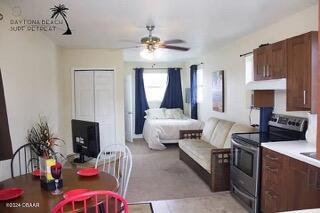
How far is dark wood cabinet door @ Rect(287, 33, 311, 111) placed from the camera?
265 centimetres

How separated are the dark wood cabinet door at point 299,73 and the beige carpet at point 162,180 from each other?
1817 mm

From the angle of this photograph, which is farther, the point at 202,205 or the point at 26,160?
the point at 202,205

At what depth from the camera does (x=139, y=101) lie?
322 inches

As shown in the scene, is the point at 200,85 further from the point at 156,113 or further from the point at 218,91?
the point at 218,91

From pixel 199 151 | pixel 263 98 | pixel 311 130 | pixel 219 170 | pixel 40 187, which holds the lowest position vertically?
pixel 219 170

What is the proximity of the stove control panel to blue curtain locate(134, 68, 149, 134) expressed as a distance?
496 centimetres

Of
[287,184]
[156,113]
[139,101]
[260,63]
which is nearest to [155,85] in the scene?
[139,101]

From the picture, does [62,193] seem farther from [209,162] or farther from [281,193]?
[209,162]

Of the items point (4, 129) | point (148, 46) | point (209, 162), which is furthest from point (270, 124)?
point (4, 129)

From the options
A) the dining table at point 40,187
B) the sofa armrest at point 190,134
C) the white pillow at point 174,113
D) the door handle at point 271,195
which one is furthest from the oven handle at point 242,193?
the white pillow at point 174,113

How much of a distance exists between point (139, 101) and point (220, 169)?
15.3ft

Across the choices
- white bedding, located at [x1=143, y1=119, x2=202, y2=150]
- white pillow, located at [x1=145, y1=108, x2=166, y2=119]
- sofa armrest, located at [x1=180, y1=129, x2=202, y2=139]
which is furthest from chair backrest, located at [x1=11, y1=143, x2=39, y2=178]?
white pillow, located at [x1=145, y1=108, x2=166, y2=119]

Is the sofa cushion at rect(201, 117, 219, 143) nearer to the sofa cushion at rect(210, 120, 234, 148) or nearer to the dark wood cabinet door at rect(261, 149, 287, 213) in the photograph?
the sofa cushion at rect(210, 120, 234, 148)

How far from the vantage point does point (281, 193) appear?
262 cm
